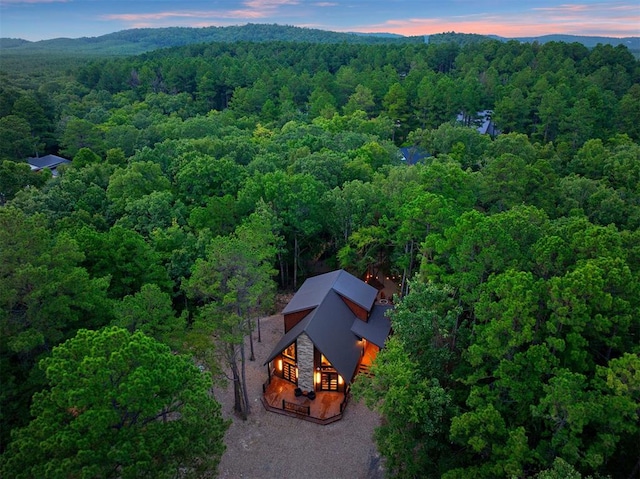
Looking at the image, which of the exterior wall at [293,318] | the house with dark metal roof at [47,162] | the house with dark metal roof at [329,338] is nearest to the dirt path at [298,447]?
the house with dark metal roof at [329,338]

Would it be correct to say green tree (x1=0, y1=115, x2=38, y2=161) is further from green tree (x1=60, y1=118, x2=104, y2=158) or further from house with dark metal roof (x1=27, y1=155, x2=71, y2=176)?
green tree (x1=60, y1=118, x2=104, y2=158)

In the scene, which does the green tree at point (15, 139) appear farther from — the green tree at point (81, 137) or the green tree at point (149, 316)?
the green tree at point (149, 316)

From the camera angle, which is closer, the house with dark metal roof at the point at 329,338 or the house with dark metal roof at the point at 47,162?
the house with dark metal roof at the point at 329,338

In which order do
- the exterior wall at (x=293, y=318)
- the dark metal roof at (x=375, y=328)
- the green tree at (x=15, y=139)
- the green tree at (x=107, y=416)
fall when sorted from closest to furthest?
the green tree at (x=107, y=416), the dark metal roof at (x=375, y=328), the exterior wall at (x=293, y=318), the green tree at (x=15, y=139)

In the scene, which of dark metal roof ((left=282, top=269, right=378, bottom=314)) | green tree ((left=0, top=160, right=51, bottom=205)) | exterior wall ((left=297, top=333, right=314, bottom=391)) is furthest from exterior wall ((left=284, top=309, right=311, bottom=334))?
green tree ((left=0, top=160, right=51, bottom=205))

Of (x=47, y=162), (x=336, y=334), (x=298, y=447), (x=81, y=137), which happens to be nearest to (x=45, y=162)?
(x=47, y=162)

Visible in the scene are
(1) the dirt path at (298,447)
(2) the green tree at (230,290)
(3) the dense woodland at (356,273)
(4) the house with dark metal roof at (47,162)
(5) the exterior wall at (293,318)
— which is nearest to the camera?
(3) the dense woodland at (356,273)
